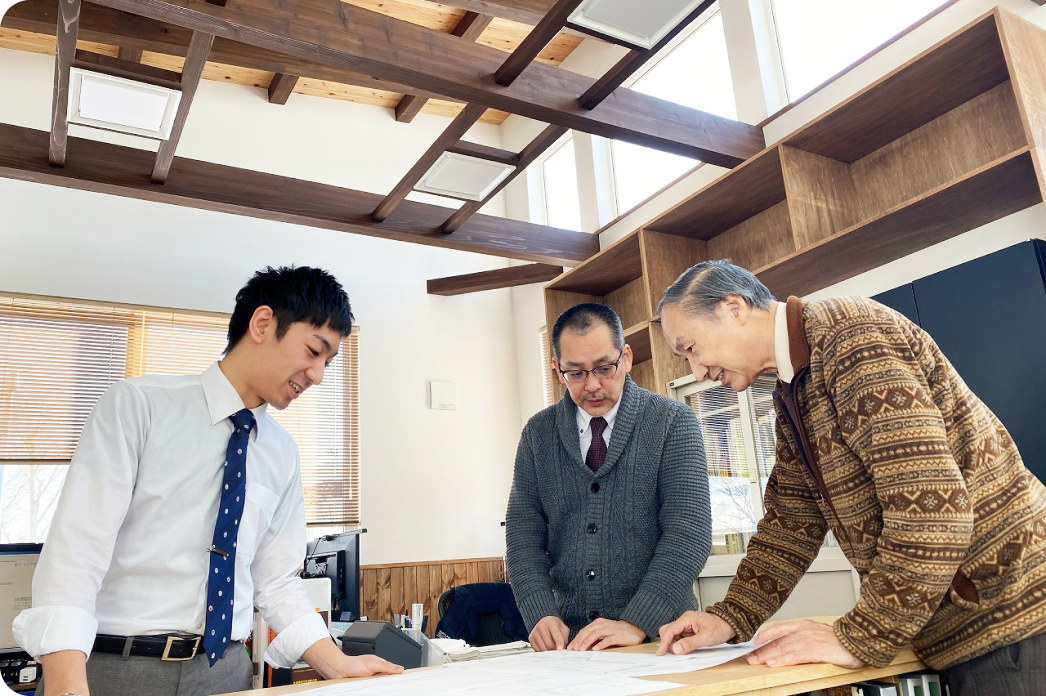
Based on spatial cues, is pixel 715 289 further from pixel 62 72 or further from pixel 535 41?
pixel 62 72

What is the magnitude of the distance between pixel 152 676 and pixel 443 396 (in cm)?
499

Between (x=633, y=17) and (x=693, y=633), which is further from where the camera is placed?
(x=633, y=17)

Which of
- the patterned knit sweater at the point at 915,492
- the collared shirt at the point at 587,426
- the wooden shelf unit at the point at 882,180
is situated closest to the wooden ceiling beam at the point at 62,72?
the collared shirt at the point at 587,426

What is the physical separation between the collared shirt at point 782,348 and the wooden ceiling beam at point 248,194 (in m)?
3.63

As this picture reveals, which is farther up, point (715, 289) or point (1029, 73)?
point (1029, 73)

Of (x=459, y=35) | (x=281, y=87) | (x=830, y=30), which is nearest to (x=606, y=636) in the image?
(x=830, y=30)

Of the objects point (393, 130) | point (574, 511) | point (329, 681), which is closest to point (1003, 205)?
point (574, 511)

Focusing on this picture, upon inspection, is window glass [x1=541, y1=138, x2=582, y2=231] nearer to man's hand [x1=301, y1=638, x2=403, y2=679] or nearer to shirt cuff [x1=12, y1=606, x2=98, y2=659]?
man's hand [x1=301, y1=638, x2=403, y2=679]

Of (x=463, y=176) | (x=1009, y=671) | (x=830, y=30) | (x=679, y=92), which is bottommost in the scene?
(x=1009, y=671)

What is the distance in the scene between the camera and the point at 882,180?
132 inches

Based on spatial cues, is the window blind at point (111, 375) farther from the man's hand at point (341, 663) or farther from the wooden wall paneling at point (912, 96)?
the man's hand at point (341, 663)

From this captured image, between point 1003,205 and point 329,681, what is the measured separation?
2.71 meters

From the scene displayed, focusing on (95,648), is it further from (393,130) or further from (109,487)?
(393,130)

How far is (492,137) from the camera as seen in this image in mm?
7113
